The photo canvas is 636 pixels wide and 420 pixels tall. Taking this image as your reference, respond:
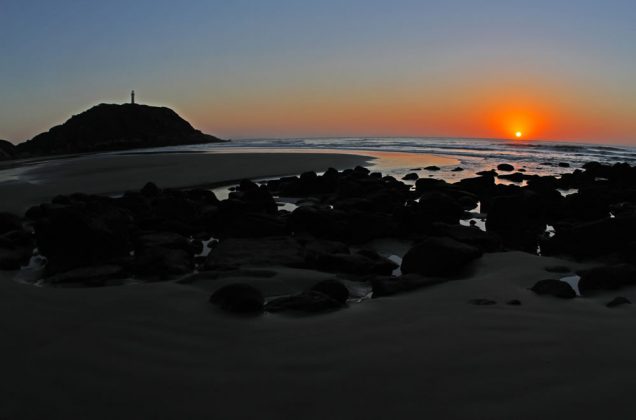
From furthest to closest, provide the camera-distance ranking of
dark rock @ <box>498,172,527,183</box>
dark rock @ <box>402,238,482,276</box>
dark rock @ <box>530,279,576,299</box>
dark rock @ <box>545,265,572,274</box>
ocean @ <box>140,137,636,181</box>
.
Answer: ocean @ <box>140,137,636,181</box> → dark rock @ <box>498,172,527,183</box> → dark rock @ <box>545,265,572,274</box> → dark rock @ <box>402,238,482,276</box> → dark rock @ <box>530,279,576,299</box>

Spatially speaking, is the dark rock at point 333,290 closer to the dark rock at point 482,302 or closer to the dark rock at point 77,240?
the dark rock at point 482,302

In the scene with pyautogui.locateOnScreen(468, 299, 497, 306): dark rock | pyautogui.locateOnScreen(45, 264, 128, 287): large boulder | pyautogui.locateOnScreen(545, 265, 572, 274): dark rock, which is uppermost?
pyautogui.locateOnScreen(468, 299, 497, 306): dark rock

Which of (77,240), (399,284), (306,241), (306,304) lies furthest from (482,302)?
(77,240)

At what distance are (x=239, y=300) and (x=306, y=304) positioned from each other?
0.54 m

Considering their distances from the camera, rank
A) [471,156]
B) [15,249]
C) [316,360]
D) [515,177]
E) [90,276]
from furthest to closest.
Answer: [471,156], [515,177], [15,249], [90,276], [316,360]

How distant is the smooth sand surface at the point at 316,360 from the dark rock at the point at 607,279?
0.45 m

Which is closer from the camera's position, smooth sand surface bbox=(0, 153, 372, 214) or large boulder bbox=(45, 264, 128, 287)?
large boulder bbox=(45, 264, 128, 287)

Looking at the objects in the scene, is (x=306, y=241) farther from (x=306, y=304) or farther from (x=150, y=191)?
(x=150, y=191)

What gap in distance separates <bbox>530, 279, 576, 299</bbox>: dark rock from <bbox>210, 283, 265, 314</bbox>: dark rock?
Result: 8.14 ft

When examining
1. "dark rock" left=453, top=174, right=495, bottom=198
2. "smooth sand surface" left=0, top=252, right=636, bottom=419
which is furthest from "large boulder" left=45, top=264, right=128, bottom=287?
"dark rock" left=453, top=174, right=495, bottom=198

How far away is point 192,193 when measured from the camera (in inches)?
464

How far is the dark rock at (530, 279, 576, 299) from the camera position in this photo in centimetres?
438

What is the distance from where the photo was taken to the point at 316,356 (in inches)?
121

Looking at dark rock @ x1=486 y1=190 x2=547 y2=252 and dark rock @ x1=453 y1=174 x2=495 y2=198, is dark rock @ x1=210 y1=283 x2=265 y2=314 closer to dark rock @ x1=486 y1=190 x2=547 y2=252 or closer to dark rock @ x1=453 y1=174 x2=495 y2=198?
dark rock @ x1=486 y1=190 x2=547 y2=252
